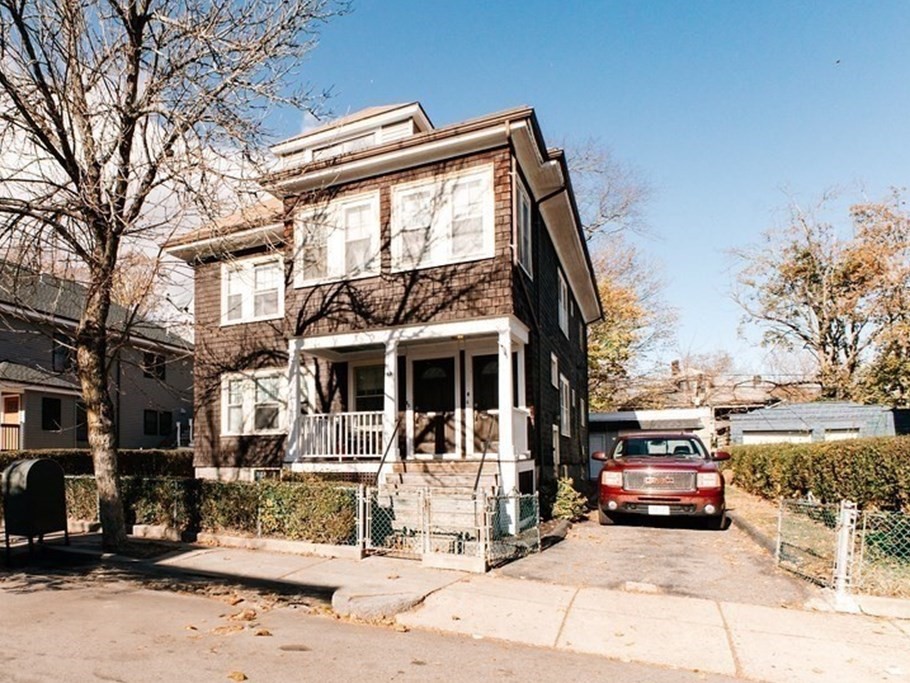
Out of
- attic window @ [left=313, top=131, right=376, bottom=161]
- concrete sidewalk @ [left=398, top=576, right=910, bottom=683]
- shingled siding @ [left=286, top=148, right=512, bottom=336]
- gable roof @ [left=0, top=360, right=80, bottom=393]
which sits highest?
attic window @ [left=313, top=131, right=376, bottom=161]

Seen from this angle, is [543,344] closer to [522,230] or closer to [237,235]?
[522,230]

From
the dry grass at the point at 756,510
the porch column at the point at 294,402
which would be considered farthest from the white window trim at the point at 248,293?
the dry grass at the point at 756,510

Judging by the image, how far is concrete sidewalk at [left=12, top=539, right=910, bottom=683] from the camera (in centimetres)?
488

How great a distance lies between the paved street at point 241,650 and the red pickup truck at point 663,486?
5.84m

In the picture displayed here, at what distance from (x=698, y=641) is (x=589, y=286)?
1616cm

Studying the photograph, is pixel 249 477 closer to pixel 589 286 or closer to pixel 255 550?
pixel 255 550

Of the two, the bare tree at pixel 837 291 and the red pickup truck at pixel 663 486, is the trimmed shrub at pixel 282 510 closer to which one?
the red pickup truck at pixel 663 486

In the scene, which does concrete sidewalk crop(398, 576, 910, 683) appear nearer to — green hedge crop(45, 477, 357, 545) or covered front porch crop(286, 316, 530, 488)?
green hedge crop(45, 477, 357, 545)

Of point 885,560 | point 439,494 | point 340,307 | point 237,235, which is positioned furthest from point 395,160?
point 885,560

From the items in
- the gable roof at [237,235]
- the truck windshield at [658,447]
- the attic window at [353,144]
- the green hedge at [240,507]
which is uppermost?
the attic window at [353,144]

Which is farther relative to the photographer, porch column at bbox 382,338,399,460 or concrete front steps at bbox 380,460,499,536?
porch column at bbox 382,338,399,460

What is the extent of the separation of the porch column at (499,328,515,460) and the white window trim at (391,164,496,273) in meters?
1.62

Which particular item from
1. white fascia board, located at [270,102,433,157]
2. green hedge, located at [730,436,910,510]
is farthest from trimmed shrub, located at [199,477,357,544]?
green hedge, located at [730,436,910,510]

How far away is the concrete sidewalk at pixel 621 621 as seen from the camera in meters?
4.88
